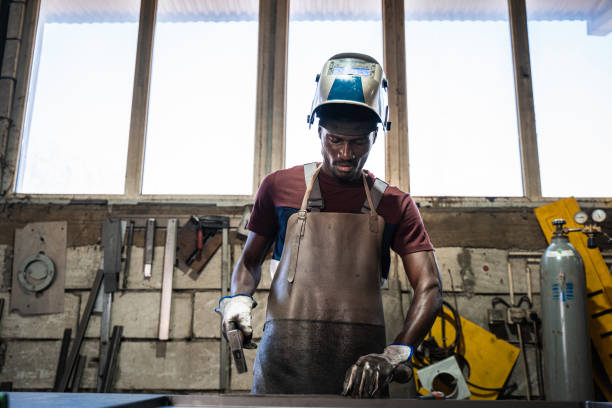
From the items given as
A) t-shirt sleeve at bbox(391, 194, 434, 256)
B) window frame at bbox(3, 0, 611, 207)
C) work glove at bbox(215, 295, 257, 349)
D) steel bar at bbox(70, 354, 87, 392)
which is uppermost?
window frame at bbox(3, 0, 611, 207)

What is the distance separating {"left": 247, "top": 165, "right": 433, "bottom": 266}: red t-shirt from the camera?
2080mm

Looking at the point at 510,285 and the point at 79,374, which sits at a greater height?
the point at 510,285

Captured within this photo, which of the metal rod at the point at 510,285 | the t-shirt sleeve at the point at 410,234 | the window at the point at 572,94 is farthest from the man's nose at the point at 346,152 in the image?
the window at the point at 572,94

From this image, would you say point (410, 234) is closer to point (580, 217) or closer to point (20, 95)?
point (580, 217)

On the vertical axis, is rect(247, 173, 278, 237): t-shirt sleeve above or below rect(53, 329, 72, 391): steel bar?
above

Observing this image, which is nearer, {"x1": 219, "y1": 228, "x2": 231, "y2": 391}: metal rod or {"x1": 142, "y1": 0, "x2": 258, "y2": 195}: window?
{"x1": 219, "y1": 228, "x2": 231, "y2": 391}: metal rod

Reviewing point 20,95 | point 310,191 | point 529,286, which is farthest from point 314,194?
point 20,95

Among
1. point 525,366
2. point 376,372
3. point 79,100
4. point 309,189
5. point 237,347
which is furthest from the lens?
point 79,100

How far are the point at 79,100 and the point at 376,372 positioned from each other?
3.30 metres

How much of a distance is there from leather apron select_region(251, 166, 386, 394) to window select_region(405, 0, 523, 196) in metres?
1.66

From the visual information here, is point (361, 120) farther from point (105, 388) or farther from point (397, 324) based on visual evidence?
point (105, 388)

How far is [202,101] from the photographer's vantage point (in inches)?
147

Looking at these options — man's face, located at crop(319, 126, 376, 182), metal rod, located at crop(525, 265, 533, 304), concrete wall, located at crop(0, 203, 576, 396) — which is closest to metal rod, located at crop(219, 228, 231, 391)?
concrete wall, located at crop(0, 203, 576, 396)

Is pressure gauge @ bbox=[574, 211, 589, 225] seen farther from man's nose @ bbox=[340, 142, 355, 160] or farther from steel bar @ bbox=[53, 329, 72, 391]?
steel bar @ bbox=[53, 329, 72, 391]
